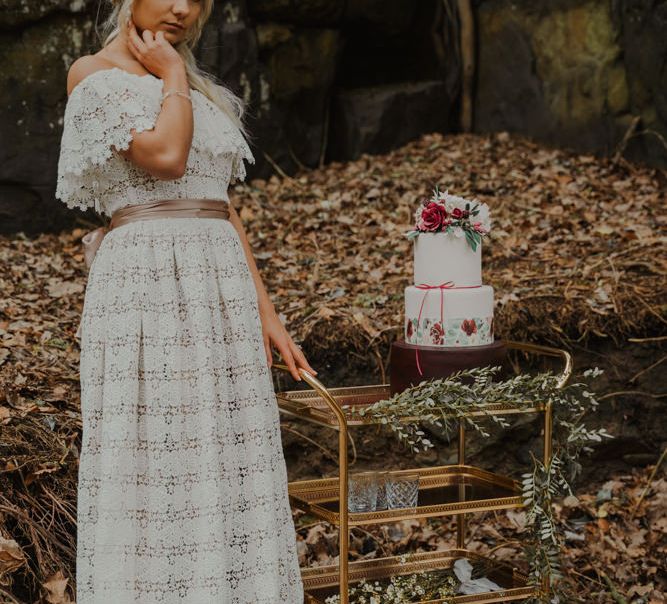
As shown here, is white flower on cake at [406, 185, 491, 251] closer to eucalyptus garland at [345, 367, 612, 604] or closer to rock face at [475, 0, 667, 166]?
eucalyptus garland at [345, 367, 612, 604]

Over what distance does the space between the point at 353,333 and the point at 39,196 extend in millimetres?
2920

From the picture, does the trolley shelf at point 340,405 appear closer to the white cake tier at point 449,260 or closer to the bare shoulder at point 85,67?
the white cake tier at point 449,260

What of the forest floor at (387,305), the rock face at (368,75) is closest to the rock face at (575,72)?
the rock face at (368,75)

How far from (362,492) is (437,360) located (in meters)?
0.51

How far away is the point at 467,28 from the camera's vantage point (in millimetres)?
8227

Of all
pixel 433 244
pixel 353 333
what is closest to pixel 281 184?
pixel 353 333

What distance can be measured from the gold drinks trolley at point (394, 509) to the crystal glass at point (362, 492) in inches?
2.7

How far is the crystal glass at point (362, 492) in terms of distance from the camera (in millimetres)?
3213

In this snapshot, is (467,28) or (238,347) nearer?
(238,347)

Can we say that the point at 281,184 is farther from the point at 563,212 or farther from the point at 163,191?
the point at 163,191

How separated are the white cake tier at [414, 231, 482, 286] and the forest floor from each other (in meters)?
1.16

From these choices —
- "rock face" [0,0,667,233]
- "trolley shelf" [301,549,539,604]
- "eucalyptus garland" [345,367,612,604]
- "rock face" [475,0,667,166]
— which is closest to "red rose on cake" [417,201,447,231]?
"eucalyptus garland" [345,367,612,604]

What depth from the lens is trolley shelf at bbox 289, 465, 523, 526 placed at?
3.08 m

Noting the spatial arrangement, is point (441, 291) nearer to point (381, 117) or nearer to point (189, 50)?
point (189, 50)
